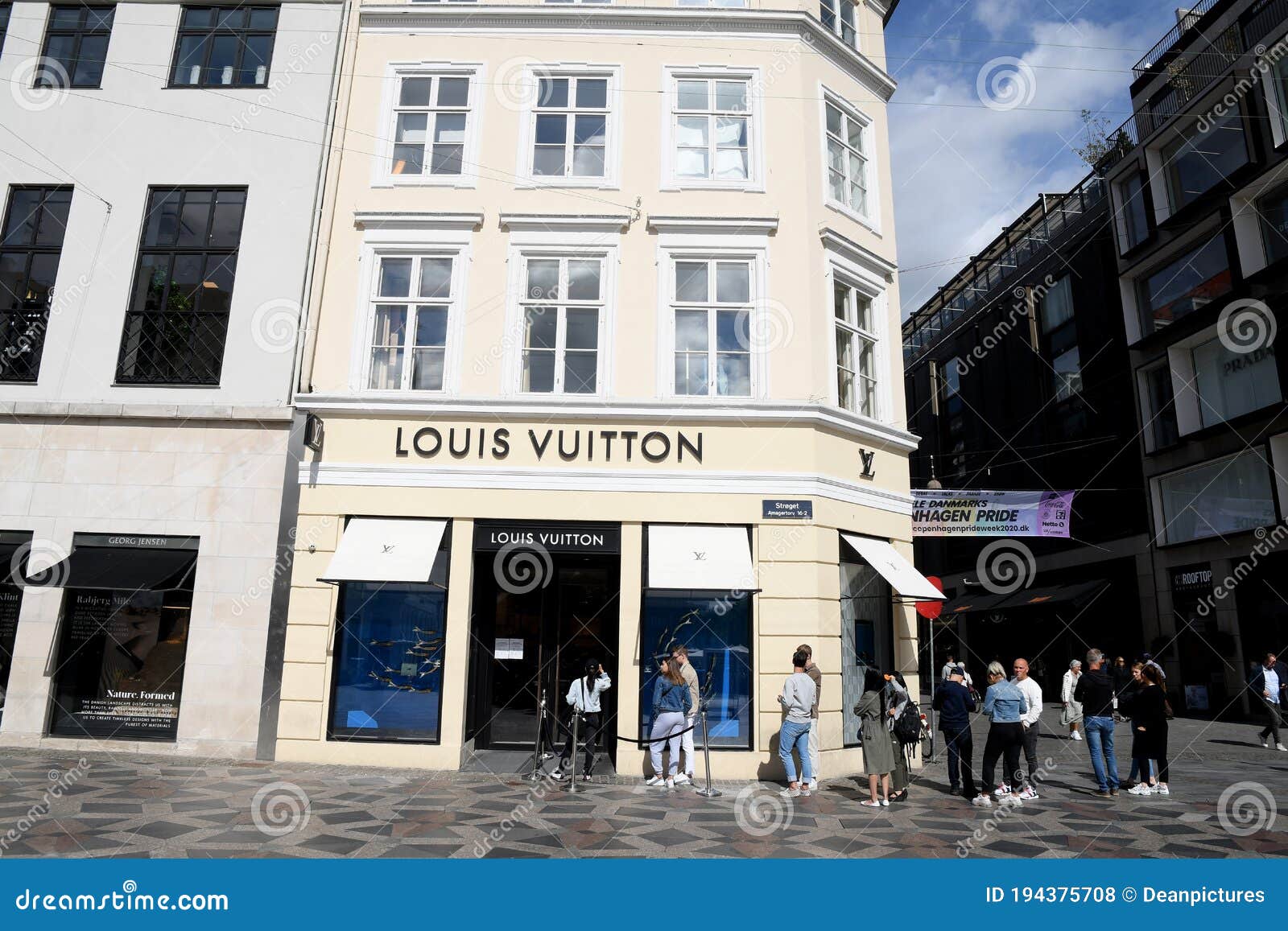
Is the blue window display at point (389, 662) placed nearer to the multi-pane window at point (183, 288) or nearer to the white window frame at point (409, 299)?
the white window frame at point (409, 299)

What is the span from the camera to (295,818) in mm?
8953

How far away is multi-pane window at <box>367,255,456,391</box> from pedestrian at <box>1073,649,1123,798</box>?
441 inches

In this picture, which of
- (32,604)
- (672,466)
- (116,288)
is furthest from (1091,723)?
(116,288)

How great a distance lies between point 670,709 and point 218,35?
1558cm

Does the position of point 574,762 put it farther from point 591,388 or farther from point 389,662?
point 591,388

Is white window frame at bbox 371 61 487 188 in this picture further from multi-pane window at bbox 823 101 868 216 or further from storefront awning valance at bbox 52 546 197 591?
storefront awning valance at bbox 52 546 197 591

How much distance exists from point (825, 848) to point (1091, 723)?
6089 millimetres

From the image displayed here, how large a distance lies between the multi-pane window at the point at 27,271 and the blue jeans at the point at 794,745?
14.4m

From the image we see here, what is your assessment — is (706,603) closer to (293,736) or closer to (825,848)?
(825,848)

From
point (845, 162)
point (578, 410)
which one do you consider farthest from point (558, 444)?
point (845, 162)

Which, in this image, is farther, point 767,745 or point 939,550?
point 939,550

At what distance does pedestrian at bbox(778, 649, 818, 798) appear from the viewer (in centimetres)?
1145

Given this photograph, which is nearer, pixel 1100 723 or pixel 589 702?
pixel 1100 723

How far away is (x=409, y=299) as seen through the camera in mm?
14727
